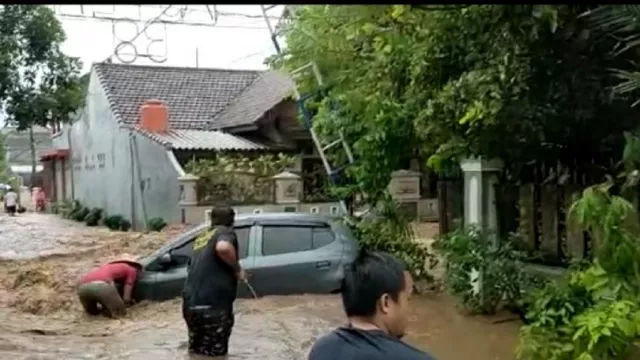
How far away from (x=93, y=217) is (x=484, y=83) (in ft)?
82.8

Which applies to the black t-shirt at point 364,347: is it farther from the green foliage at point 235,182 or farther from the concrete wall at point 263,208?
the green foliage at point 235,182

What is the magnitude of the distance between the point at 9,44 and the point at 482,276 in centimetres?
1615

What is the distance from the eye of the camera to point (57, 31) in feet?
76.4

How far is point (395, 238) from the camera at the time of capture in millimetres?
11531

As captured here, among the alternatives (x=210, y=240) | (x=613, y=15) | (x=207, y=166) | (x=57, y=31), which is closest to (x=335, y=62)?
(x=210, y=240)

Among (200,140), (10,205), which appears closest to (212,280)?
(200,140)

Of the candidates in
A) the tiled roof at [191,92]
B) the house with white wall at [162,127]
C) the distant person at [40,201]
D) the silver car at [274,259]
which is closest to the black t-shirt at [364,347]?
the silver car at [274,259]

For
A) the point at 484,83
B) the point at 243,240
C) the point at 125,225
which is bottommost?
the point at 125,225

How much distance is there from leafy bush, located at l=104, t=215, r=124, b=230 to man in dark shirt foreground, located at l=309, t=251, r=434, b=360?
83.5 feet

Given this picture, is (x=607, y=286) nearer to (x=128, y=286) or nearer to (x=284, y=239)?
(x=284, y=239)

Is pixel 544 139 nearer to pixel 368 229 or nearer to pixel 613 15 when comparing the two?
pixel 613 15

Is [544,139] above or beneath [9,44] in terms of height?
beneath

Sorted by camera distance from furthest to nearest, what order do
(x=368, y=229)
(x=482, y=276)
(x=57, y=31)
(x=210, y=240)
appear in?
(x=57, y=31) < (x=368, y=229) < (x=482, y=276) < (x=210, y=240)

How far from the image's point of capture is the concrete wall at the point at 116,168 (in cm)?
2592
